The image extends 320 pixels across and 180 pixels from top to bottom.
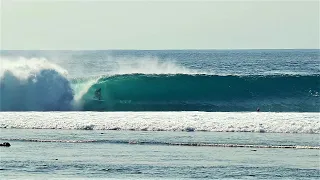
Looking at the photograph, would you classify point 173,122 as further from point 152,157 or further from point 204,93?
point 204,93

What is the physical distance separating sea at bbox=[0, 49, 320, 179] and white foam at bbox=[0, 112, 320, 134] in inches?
1.4

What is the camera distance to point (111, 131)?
29.5 metres

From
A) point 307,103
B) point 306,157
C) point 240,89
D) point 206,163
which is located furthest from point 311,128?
point 240,89

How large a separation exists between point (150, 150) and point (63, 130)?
270 inches

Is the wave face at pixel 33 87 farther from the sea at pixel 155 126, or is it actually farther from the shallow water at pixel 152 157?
the shallow water at pixel 152 157

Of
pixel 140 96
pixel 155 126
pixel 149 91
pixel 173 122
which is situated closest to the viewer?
pixel 155 126

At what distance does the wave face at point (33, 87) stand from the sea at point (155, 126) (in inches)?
1.9

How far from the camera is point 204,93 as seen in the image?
44219 millimetres

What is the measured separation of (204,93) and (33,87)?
863 cm

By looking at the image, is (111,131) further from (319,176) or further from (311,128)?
(319,176)

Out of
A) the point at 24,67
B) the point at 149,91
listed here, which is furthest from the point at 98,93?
the point at 24,67

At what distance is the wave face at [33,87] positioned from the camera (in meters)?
40.9

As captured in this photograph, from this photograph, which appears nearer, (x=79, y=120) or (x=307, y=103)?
(x=79, y=120)

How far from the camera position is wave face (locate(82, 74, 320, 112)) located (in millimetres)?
41406
